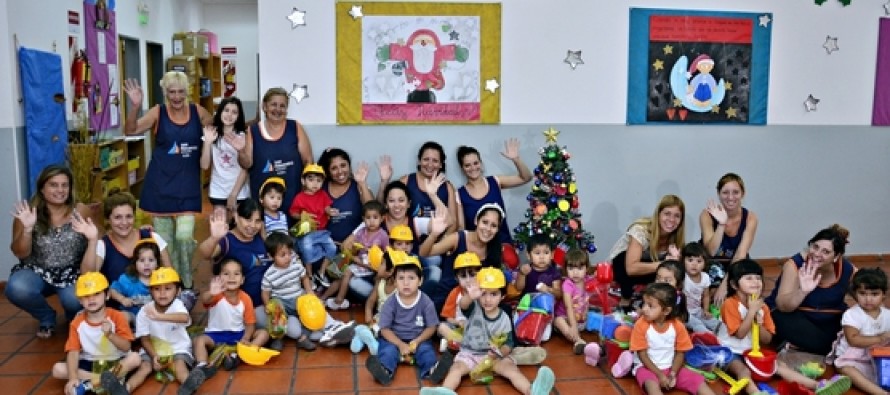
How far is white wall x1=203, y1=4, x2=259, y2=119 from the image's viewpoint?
41.6 feet

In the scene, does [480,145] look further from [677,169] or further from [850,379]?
[850,379]

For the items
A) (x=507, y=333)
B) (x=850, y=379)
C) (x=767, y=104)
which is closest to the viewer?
(x=850, y=379)

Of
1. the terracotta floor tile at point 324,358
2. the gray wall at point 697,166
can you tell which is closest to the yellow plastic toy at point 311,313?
the terracotta floor tile at point 324,358

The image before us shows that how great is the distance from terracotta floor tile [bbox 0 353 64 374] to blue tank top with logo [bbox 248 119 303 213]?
1.54 m

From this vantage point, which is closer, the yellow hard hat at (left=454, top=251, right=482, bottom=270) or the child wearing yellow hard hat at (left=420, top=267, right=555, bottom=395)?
the child wearing yellow hard hat at (left=420, top=267, right=555, bottom=395)

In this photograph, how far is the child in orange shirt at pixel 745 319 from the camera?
11.8ft

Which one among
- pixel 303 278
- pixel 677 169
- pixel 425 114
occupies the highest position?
pixel 425 114

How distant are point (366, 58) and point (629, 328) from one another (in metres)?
2.59

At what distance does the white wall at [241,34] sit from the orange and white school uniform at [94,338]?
9.50m

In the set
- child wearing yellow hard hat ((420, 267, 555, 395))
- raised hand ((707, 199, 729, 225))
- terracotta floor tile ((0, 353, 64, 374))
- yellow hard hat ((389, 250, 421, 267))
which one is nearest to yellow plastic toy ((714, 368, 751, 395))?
child wearing yellow hard hat ((420, 267, 555, 395))

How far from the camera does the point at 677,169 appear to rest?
577cm

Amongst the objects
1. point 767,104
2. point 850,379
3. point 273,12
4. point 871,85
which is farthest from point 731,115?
point 273,12

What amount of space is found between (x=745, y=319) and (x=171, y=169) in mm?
3392

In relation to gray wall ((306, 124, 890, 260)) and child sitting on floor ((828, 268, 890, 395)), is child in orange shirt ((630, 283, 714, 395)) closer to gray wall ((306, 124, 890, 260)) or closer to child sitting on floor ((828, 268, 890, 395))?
child sitting on floor ((828, 268, 890, 395))
